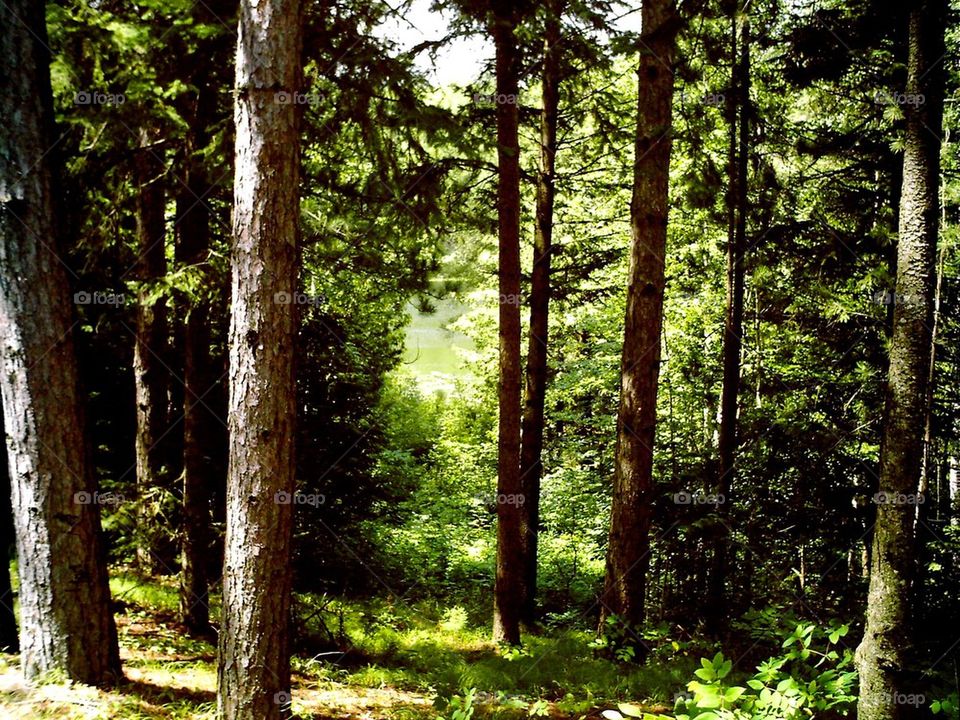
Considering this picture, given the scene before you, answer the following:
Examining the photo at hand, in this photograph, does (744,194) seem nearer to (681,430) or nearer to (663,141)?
(681,430)

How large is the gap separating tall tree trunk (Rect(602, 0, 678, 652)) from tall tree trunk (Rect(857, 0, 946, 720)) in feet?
6.65

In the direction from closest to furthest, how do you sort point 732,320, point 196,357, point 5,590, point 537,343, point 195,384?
1. point 5,590
2. point 195,384
3. point 196,357
4. point 537,343
5. point 732,320

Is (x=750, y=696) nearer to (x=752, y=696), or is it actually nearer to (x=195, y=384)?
(x=752, y=696)

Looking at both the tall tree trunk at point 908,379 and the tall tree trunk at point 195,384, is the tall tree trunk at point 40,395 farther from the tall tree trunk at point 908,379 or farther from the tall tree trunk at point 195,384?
the tall tree trunk at point 908,379

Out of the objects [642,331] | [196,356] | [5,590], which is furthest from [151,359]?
[642,331]

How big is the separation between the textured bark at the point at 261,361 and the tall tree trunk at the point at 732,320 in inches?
315

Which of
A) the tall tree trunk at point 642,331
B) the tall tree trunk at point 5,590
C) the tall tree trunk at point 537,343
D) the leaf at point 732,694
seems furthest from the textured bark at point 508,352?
the leaf at point 732,694

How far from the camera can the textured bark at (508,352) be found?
839 centimetres

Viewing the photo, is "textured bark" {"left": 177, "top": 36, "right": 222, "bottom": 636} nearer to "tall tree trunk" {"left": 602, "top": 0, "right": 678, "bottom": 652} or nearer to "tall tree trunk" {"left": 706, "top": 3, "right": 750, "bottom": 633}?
"tall tree trunk" {"left": 602, "top": 0, "right": 678, "bottom": 652}

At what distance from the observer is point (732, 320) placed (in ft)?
35.7

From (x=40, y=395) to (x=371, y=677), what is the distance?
4543 millimetres

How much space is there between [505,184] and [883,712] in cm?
712

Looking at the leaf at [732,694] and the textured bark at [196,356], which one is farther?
the textured bark at [196,356]

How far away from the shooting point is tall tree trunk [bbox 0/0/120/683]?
419 cm
